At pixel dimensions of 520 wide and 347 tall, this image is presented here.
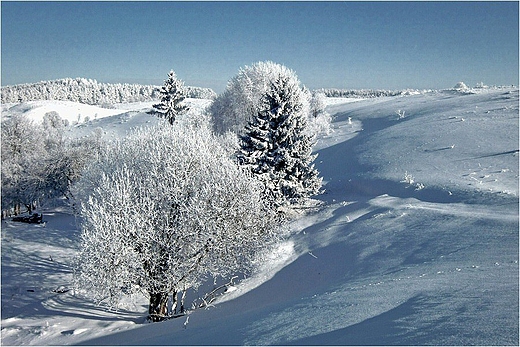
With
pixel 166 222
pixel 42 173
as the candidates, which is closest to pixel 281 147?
pixel 166 222

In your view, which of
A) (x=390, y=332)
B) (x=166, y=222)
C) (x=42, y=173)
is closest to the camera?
(x=390, y=332)

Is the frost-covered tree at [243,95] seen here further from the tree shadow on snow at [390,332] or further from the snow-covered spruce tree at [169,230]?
the tree shadow on snow at [390,332]

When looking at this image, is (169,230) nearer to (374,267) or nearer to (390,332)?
(374,267)

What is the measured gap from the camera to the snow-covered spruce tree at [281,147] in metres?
24.3

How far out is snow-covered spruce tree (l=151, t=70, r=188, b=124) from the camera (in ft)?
162

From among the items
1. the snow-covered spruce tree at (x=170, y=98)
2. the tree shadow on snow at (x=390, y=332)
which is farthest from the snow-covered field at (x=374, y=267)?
the snow-covered spruce tree at (x=170, y=98)

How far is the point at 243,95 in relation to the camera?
39438 mm

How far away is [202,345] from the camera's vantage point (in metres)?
8.89

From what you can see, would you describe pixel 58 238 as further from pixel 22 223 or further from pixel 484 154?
pixel 484 154

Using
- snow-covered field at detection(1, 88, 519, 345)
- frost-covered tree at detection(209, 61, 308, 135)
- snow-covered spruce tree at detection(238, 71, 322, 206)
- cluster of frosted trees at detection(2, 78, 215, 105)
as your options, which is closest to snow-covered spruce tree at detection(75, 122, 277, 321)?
snow-covered field at detection(1, 88, 519, 345)

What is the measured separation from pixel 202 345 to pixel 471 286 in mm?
6914

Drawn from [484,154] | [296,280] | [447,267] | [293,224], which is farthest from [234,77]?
[447,267]

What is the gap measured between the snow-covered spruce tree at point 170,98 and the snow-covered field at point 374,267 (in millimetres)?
20390

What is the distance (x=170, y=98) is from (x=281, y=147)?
30754 mm
